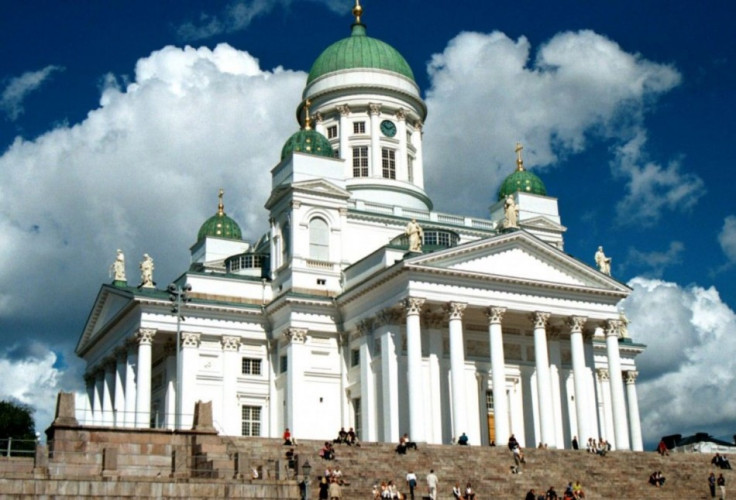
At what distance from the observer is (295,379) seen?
5312 centimetres

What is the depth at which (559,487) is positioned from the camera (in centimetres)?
4066

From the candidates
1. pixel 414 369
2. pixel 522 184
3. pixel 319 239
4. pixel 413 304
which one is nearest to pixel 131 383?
pixel 319 239

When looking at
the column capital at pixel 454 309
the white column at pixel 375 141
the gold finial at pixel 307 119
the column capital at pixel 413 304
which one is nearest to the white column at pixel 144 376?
the column capital at pixel 413 304

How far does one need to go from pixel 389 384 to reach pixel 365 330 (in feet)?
13.9

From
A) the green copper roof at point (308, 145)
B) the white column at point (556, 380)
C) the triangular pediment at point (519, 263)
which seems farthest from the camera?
the green copper roof at point (308, 145)

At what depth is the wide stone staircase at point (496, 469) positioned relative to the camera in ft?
127

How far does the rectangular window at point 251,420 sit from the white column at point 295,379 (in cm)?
264

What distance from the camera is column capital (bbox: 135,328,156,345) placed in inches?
2111

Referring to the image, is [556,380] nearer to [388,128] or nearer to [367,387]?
[367,387]

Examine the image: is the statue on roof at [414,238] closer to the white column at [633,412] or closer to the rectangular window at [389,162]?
the rectangular window at [389,162]

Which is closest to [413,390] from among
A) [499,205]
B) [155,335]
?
[155,335]

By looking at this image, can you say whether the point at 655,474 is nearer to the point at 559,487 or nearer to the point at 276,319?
the point at 559,487

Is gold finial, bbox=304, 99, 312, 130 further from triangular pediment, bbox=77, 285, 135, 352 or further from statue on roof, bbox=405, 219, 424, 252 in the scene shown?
triangular pediment, bbox=77, 285, 135, 352

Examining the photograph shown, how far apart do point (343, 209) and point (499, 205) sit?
12.9 m
